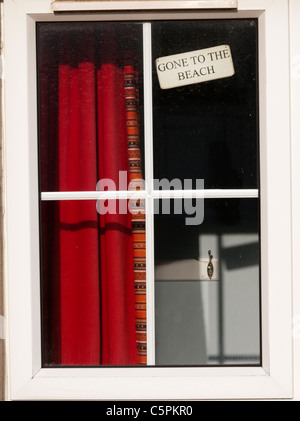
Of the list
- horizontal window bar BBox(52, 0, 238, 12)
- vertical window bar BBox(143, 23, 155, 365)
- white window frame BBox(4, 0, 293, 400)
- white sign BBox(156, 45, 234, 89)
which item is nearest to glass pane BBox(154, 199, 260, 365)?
vertical window bar BBox(143, 23, 155, 365)

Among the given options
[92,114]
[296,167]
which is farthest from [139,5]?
[296,167]

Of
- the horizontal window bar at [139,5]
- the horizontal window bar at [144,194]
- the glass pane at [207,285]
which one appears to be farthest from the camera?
the glass pane at [207,285]

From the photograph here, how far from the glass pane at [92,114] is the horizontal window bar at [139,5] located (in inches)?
6.2

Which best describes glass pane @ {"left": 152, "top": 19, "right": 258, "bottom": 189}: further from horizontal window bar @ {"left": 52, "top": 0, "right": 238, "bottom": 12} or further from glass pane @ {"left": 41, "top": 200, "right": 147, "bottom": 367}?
glass pane @ {"left": 41, "top": 200, "right": 147, "bottom": 367}

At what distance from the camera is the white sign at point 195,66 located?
1.93m

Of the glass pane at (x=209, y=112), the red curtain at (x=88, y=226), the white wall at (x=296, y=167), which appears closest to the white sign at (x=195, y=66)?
the glass pane at (x=209, y=112)

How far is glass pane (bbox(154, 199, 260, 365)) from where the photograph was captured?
6.55 ft

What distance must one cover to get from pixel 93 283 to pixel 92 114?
0.59 meters

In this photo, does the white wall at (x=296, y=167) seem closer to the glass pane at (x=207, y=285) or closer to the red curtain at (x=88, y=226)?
the glass pane at (x=207, y=285)

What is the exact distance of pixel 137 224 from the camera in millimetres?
A: 1959

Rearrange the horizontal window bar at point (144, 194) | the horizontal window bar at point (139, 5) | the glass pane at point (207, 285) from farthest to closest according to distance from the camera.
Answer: the glass pane at point (207, 285) → the horizontal window bar at point (144, 194) → the horizontal window bar at point (139, 5)
